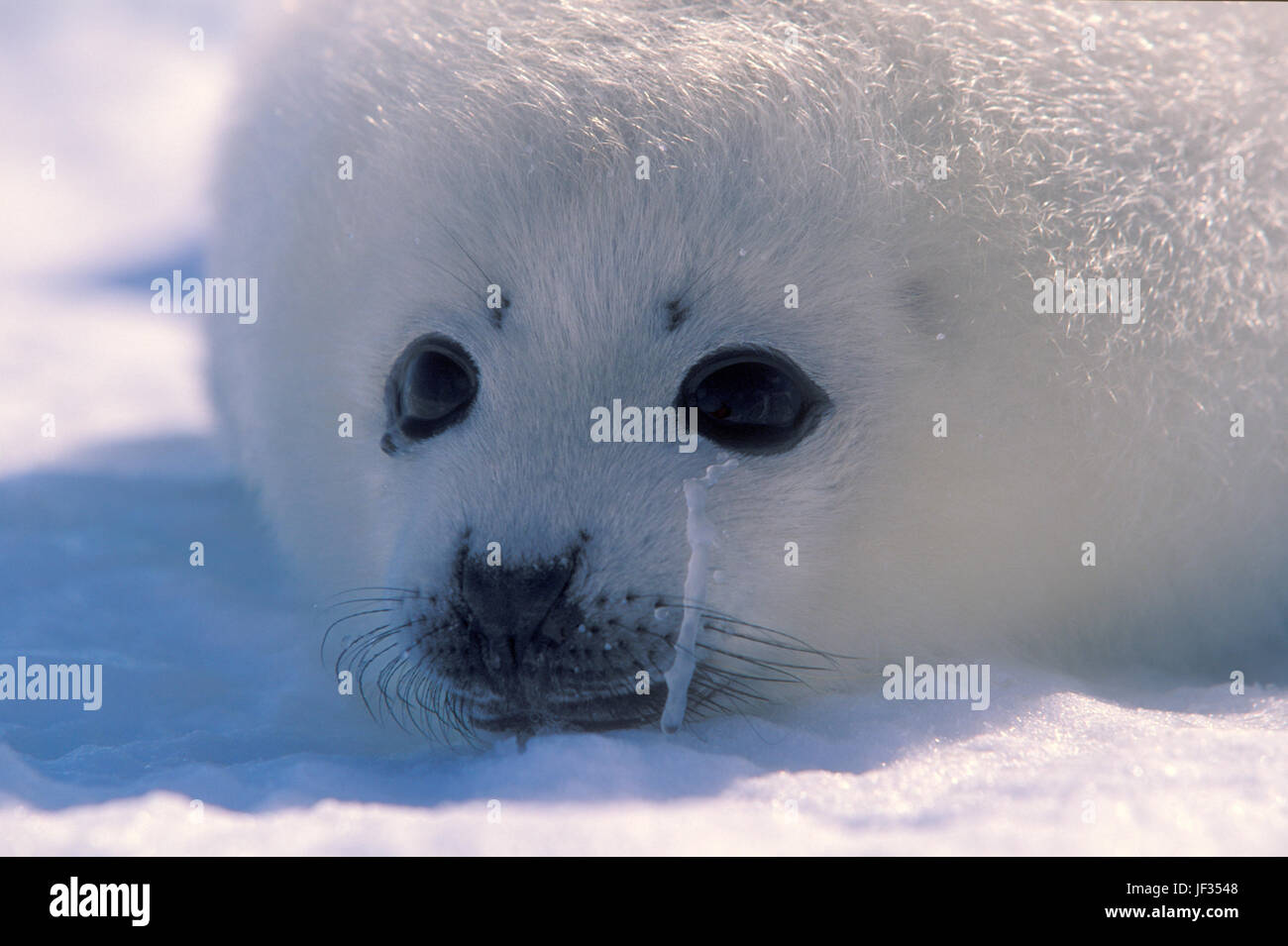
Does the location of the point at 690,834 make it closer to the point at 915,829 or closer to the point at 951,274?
the point at 915,829

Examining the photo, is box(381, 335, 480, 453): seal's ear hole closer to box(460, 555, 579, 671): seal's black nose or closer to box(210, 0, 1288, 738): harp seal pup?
box(210, 0, 1288, 738): harp seal pup

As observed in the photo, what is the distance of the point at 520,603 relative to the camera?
2141 mm

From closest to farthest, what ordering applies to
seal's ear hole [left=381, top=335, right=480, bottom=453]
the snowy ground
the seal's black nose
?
the snowy ground, the seal's black nose, seal's ear hole [left=381, top=335, right=480, bottom=453]

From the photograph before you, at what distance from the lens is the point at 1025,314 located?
2.40 m

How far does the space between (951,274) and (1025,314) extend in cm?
17

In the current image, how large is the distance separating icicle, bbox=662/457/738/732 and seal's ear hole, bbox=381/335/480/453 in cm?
51

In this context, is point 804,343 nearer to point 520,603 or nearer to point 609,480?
point 609,480

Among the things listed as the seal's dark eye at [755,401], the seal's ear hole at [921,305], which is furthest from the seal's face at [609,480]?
the seal's ear hole at [921,305]

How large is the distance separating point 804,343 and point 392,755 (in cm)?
107

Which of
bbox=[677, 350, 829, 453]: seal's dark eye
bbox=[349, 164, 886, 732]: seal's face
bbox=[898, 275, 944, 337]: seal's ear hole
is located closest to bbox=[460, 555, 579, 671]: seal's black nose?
bbox=[349, 164, 886, 732]: seal's face

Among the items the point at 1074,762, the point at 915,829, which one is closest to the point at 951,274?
the point at 1074,762

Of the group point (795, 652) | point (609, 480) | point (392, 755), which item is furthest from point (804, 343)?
point (392, 755)

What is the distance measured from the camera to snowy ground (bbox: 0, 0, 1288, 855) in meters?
1.68

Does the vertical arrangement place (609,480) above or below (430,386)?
below
